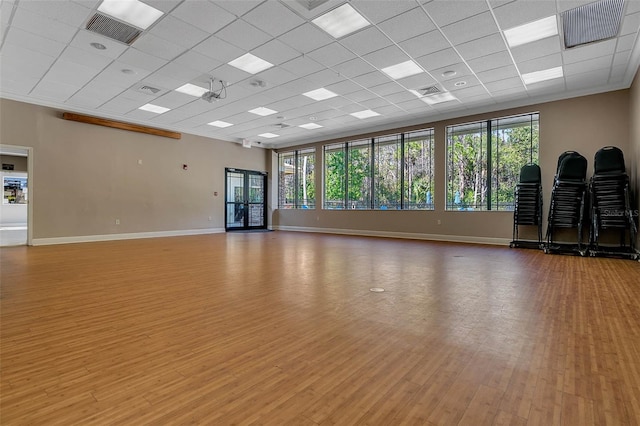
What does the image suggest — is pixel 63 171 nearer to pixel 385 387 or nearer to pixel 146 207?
pixel 146 207

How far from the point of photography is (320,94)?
22.7 feet

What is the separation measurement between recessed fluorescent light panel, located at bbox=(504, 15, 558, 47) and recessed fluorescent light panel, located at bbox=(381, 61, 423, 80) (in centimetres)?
141

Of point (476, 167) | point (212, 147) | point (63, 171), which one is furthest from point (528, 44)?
point (63, 171)

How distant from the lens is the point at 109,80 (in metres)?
6.12

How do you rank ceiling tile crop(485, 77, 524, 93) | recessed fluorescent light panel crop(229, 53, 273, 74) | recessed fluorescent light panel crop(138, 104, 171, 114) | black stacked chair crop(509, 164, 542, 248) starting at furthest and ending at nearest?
1. recessed fluorescent light panel crop(138, 104, 171, 114)
2. black stacked chair crop(509, 164, 542, 248)
3. ceiling tile crop(485, 77, 524, 93)
4. recessed fluorescent light panel crop(229, 53, 273, 74)

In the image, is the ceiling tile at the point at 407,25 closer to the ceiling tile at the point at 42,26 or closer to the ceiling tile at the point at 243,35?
the ceiling tile at the point at 243,35

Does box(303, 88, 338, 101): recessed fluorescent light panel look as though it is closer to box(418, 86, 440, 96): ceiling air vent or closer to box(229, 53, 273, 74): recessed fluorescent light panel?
box(229, 53, 273, 74): recessed fluorescent light panel

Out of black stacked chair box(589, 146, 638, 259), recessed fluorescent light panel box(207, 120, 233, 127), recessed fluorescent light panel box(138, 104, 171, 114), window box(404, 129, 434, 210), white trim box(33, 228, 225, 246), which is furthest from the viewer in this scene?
recessed fluorescent light panel box(207, 120, 233, 127)

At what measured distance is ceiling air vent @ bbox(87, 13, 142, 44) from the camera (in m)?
4.15

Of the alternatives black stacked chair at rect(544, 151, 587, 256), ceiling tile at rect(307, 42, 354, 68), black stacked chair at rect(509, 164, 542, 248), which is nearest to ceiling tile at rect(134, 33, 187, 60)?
ceiling tile at rect(307, 42, 354, 68)

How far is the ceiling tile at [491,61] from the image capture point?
5.12 m

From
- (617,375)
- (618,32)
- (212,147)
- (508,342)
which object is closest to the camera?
(617,375)

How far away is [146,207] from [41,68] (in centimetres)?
438

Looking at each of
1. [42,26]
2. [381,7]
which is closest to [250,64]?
[381,7]
